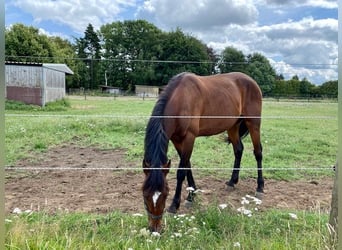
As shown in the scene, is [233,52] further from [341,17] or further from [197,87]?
[341,17]

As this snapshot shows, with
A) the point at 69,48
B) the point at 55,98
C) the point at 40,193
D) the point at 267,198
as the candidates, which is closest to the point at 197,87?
the point at 267,198

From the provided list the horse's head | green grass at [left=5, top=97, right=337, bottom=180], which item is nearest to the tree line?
green grass at [left=5, top=97, right=337, bottom=180]

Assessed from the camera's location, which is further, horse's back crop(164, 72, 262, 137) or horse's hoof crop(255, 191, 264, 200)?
horse's hoof crop(255, 191, 264, 200)

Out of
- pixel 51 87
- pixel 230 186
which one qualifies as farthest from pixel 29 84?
pixel 230 186

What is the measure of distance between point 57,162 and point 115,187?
1.68m

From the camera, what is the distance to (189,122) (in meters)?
3.55

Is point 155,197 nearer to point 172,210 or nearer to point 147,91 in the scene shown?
point 172,210

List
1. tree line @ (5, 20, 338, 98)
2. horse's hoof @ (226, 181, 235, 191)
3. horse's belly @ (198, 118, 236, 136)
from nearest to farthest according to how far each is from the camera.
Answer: tree line @ (5, 20, 338, 98) < horse's belly @ (198, 118, 236, 136) < horse's hoof @ (226, 181, 235, 191)

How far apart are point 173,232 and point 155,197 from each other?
0.31 m

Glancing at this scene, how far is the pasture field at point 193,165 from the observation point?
206 cm

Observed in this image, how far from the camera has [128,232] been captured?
93.6 inches

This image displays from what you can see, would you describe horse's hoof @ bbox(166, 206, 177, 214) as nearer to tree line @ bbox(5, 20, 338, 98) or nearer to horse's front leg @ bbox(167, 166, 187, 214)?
horse's front leg @ bbox(167, 166, 187, 214)

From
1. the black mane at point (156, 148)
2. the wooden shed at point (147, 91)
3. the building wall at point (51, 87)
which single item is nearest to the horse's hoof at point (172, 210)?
the black mane at point (156, 148)

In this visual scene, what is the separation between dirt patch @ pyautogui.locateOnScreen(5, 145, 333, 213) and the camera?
11.0 ft
